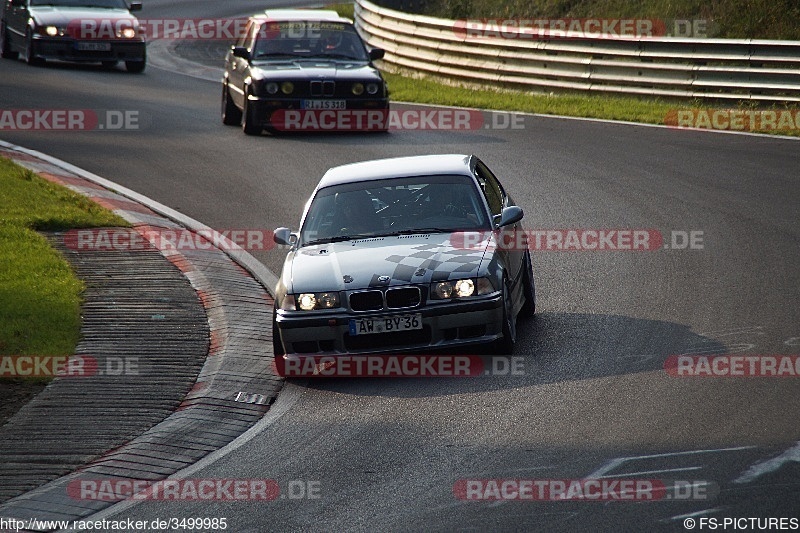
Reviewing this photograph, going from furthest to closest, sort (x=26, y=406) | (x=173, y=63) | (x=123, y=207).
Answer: (x=173, y=63) → (x=123, y=207) → (x=26, y=406)

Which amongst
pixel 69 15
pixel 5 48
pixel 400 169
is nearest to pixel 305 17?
pixel 69 15

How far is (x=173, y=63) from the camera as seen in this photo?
31172mm

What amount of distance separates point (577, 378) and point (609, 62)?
15.0 meters

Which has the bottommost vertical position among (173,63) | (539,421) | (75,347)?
(173,63)

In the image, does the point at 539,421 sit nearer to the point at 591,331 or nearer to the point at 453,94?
the point at 591,331

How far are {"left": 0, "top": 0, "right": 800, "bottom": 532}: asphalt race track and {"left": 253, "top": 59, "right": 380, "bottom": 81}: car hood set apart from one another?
4.47ft

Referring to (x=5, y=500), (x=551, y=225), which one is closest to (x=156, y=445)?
(x=5, y=500)

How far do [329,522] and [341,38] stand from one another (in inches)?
620

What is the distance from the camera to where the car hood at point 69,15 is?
27.6 m

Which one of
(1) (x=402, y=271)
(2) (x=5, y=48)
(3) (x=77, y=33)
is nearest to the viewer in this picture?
(1) (x=402, y=271)

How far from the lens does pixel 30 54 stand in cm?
2803

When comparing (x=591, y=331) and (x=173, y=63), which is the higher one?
(x=591, y=331)

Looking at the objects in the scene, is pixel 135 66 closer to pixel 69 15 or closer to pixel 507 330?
pixel 69 15

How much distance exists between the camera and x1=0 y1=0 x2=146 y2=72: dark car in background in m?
27.5
